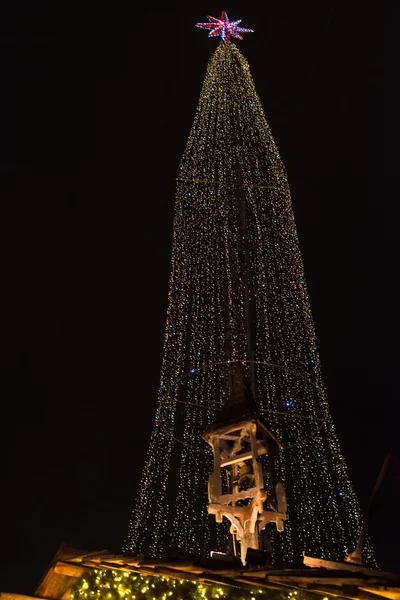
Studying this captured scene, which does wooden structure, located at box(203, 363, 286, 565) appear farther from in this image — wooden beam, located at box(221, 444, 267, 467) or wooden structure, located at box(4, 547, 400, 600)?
wooden structure, located at box(4, 547, 400, 600)

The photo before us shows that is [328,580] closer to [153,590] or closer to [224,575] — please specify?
[224,575]

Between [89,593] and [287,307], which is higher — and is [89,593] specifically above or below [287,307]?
below

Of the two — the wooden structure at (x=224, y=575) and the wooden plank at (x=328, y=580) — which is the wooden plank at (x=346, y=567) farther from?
the wooden plank at (x=328, y=580)

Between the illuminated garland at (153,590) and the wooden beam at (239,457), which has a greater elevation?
the wooden beam at (239,457)

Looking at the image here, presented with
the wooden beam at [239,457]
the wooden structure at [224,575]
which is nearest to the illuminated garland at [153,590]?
the wooden structure at [224,575]

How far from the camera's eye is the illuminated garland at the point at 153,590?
629 cm

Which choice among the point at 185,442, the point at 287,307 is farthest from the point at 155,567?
the point at 287,307

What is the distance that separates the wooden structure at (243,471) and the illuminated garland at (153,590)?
10.6ft

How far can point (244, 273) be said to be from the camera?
1395cm

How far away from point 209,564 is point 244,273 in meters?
8.75

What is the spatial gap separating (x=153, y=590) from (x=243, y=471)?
163 inches

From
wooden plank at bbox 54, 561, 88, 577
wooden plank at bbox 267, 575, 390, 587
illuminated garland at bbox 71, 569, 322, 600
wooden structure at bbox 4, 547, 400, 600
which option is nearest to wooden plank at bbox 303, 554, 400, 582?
wooden structure at bbox 4, 547, 400, 600

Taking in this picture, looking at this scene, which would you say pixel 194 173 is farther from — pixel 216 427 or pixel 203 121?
pixel 216 427

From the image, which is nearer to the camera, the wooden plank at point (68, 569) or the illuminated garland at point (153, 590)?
the illuminated garland at point (153, 590)
